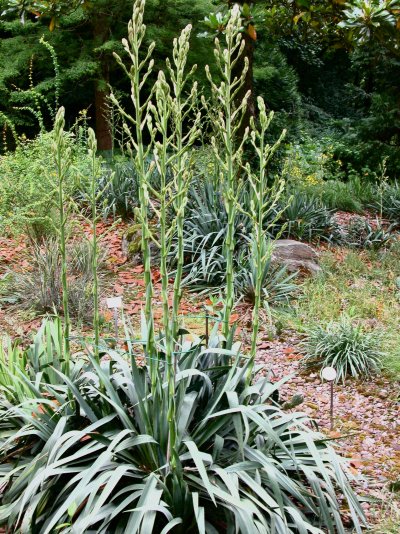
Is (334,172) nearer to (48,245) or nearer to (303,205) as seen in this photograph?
(303,205)

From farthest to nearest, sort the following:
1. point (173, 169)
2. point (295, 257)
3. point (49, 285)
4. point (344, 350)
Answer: point (295, 257)
point (49, 285)
point (344, 350)
point (173, 169)

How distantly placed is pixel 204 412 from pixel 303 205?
5.54 meters

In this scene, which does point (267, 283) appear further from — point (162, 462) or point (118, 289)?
point (162, 462)

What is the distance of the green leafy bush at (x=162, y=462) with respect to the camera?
2389 millimetres

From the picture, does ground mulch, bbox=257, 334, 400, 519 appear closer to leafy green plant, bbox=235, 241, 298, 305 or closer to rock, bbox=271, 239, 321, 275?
leafy green plant, bbox=235, 241, 298, 305

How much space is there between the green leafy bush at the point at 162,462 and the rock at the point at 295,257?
11.9 feet

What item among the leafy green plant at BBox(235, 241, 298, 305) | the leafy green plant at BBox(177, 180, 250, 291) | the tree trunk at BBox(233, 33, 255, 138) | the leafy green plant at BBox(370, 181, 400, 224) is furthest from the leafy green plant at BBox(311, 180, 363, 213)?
the leafy green plant at BBox(235, 241, 298, 305)

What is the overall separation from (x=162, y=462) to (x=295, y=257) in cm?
442

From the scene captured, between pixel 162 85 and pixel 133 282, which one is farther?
pixel 133 282

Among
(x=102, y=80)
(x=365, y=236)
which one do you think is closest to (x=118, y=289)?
(x=365, y=236)

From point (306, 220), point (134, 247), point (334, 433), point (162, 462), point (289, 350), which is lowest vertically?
point (289, 350)

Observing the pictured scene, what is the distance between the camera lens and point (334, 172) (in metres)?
14.1

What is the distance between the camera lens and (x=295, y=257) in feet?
22.3

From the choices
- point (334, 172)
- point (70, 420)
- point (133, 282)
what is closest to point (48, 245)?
→ point (133, 282)
